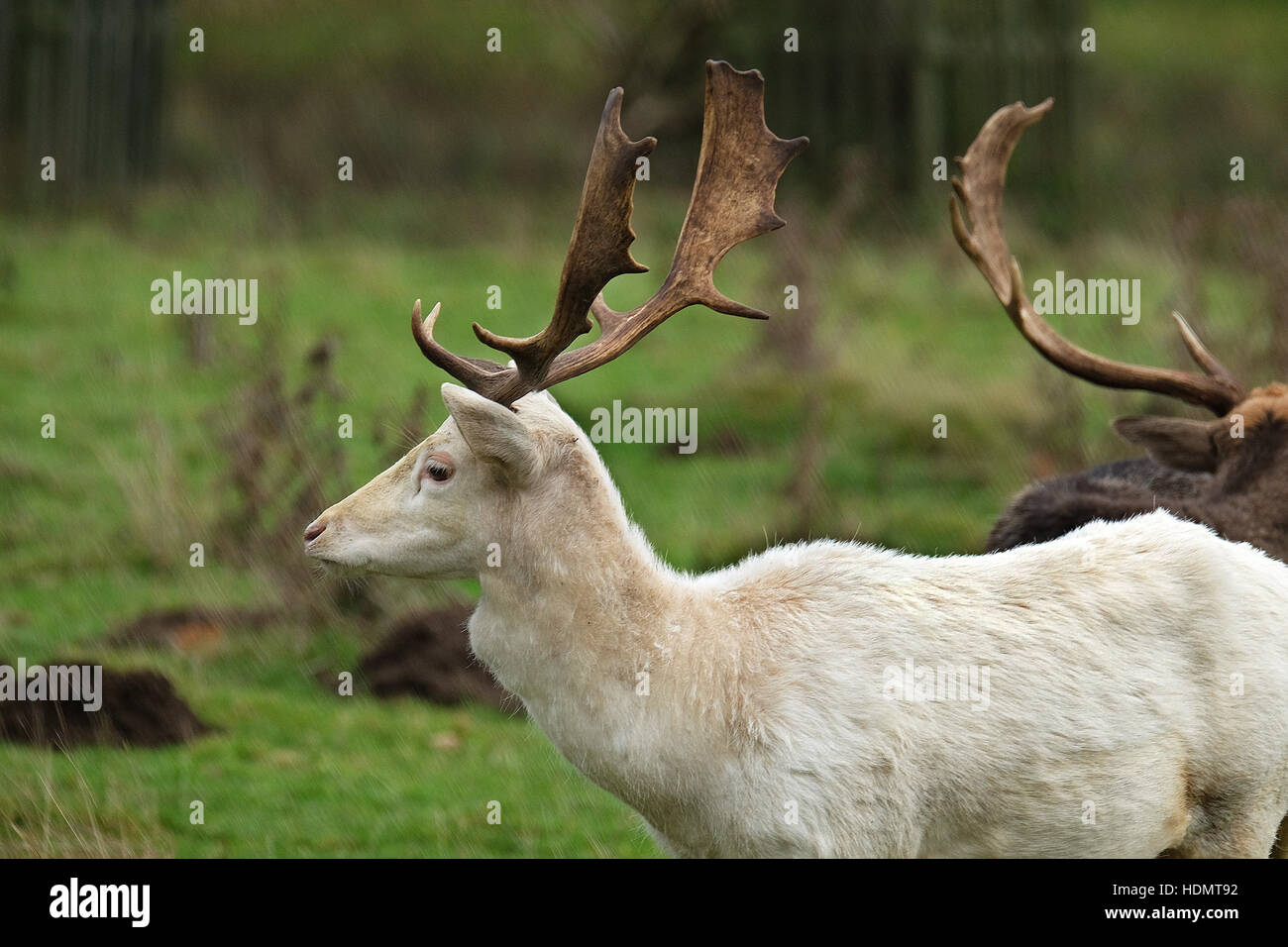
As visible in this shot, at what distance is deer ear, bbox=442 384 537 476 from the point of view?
498cm

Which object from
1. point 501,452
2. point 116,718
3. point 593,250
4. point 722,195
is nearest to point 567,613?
point 501,452

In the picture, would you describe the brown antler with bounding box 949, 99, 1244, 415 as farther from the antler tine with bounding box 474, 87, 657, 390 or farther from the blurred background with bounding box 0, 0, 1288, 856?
the antler tine with bounding box 474, 87, 657, 390

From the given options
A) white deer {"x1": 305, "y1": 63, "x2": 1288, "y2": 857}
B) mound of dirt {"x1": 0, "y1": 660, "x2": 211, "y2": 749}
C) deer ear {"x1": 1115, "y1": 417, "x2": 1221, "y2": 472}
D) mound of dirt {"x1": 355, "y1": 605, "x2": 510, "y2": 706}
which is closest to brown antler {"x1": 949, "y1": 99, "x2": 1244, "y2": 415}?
deer ear {"x1": 1115, "y1": 417, "x2": 1221, "y2": 472}

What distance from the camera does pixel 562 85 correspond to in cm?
2436

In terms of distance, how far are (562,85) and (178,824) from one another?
18.5m

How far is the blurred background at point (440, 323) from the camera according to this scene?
8.21 meters

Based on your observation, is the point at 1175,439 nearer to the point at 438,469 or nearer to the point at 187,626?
the point at 438,469

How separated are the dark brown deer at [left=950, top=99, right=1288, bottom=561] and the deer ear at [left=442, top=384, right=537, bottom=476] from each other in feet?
8.46

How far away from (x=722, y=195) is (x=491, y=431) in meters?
1.27

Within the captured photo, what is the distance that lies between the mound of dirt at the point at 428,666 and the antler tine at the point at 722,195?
3.70 metres

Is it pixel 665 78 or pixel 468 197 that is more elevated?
pixel 665 78

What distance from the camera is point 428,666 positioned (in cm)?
914
